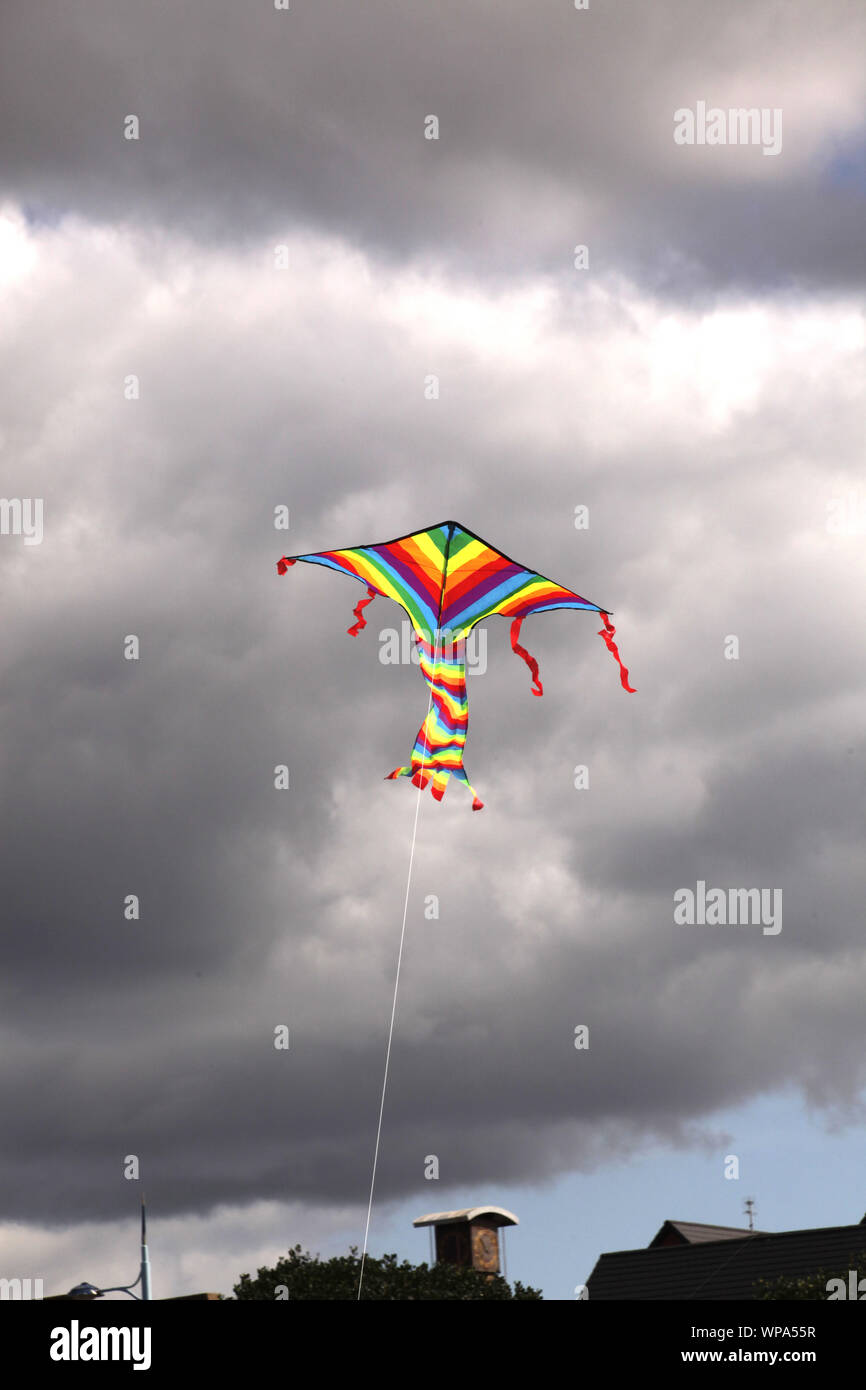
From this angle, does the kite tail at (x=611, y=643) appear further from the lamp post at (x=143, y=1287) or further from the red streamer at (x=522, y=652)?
the lamp post at (x=143, y=1287)

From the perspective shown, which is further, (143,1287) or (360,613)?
(143,1287)

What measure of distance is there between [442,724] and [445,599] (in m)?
1.34

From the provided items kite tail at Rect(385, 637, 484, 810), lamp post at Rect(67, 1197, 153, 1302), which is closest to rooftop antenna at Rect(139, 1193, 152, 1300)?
lamp post at Rect(67, 1197, 153, 1302)

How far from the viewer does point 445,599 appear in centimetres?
1534

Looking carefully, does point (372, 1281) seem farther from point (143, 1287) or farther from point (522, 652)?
point (522, 652)

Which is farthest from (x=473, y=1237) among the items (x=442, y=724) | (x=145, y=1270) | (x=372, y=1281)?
(x=442, y=724)

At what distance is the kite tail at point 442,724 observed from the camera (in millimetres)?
14641

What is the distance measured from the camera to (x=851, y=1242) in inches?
1443

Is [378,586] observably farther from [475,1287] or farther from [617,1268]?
[617,1268]

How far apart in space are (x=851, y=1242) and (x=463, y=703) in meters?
27.2

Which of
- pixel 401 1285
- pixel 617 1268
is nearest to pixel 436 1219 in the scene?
pixel 401 1285

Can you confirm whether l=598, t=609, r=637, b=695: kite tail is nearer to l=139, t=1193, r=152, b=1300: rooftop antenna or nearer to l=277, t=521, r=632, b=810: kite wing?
l=277, t=521, r=632, b=810: kite wing

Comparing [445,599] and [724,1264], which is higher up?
[445,599]

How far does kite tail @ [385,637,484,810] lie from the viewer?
14641 millimetres
